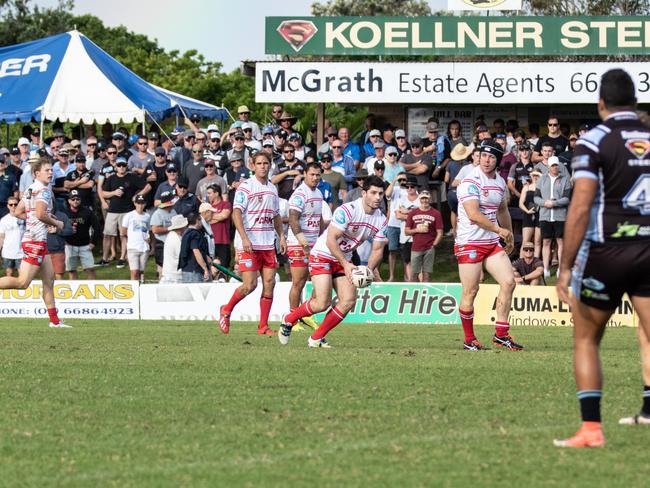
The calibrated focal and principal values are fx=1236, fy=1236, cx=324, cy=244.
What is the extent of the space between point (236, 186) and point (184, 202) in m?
1.17

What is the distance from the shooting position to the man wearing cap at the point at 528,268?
76.1 ft

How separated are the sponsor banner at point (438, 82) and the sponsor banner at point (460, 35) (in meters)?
0.34

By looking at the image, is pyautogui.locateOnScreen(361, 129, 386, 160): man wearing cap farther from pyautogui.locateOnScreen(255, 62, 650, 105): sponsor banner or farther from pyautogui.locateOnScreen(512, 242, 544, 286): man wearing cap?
pyautogui.locateOnScreen(512, 242, 544, 286): man wearing cap

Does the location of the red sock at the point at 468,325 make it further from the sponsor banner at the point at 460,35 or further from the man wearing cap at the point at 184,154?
the sponsor banner at the point at 460,35

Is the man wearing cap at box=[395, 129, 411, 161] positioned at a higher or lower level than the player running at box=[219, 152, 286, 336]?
higher

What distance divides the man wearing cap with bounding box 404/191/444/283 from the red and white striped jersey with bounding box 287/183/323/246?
6510 millimetres

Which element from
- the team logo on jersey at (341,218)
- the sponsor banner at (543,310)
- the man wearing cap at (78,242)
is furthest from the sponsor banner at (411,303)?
the team logo on jersey at (341,218)

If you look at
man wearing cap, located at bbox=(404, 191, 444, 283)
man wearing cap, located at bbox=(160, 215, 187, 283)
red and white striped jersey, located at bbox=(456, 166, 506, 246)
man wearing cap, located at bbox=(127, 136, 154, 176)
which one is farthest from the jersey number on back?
man wearing cap, located at bbox=(127, 136, 154, 176)

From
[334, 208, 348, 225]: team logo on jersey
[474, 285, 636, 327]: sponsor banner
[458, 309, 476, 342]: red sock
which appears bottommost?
[474, 285, 636, 327]: sponsor banner

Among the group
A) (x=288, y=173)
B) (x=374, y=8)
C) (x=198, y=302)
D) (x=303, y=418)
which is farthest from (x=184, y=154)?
(x=374, y=8)

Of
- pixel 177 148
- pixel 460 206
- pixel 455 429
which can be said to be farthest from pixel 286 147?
pixel 455 429

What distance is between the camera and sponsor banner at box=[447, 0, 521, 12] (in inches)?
1165

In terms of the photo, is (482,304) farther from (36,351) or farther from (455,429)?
(455,429)

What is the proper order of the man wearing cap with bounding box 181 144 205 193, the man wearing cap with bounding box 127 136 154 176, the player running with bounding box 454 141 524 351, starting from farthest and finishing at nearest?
the man wearing cap with bounding box 127 136 154 176
the man wearing cap with bounding box 181 144 205 193
the player running with bounding box 454 141 524 351
